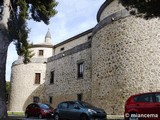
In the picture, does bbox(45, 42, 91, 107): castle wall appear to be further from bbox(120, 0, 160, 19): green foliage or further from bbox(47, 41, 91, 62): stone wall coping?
bbox(120, 0, 160, 19): green foliage

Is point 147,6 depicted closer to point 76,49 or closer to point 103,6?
point 103,6

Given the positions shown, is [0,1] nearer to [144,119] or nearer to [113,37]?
[113,37]

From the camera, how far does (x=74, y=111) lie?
14.8 metres

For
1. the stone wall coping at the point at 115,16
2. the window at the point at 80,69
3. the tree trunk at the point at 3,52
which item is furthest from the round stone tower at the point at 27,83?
the tree trunk at the point at 3,52

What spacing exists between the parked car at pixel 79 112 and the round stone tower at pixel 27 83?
1975 cm

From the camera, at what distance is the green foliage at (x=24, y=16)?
53.2 feet

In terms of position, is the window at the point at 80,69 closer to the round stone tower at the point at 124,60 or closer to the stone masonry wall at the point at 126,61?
the round stone tower at the point at 124,60

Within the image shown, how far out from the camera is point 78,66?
2808cm

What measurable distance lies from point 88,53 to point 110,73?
19.9ft

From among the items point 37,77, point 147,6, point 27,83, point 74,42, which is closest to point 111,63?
point 147,6

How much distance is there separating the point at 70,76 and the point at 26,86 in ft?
33.4

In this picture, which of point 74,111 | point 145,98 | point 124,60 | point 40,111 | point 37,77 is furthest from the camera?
point 37,77

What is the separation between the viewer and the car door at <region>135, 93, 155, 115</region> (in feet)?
36.4

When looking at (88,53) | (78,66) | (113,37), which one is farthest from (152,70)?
(78,66)
